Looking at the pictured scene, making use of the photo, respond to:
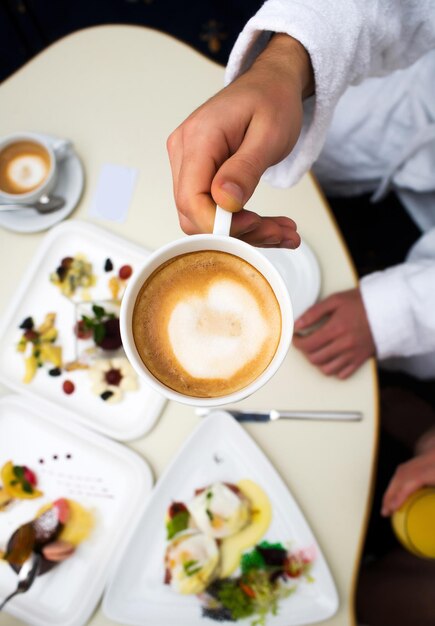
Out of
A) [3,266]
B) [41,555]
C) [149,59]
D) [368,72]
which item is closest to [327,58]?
[368,72]

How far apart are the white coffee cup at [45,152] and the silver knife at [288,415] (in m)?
0.53

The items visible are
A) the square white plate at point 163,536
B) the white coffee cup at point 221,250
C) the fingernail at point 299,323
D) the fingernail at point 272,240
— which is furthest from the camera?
the fingernail at point 299,323

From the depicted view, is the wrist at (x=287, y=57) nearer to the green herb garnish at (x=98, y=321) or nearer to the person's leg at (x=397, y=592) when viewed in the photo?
the green herb garnish at (x=98, y=321)

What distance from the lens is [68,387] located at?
947mm

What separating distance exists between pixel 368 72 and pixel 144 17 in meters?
1.28

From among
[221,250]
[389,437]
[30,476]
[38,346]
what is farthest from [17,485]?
[389,437]

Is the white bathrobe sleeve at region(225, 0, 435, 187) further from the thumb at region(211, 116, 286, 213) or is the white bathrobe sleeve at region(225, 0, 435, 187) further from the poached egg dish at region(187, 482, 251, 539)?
the poached egg dish at region(187, 482, 251, 539)

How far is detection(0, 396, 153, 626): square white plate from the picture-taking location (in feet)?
2.91

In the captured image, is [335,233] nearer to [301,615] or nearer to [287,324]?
[287,324]

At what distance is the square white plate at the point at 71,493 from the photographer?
89 cm

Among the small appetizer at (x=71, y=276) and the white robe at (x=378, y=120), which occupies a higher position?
the white robe at (x=378, y=120)

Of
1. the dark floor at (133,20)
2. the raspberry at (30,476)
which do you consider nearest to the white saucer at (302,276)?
the raspberry at (30,476)

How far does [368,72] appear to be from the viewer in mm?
830

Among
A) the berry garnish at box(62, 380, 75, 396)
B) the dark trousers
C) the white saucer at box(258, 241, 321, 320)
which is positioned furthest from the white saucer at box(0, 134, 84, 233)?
the dark trousers
